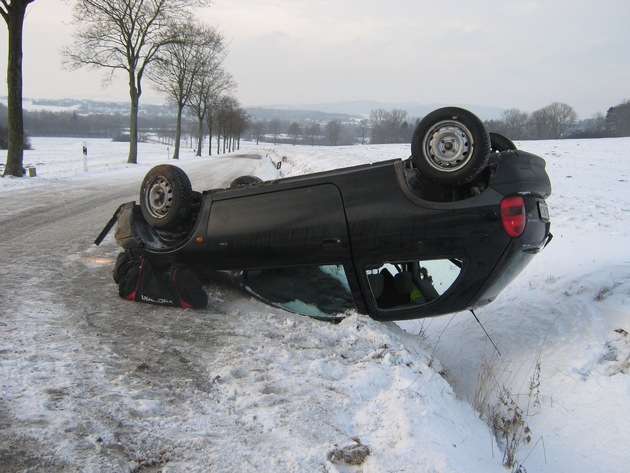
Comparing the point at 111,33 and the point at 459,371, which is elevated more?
the point at 111,33

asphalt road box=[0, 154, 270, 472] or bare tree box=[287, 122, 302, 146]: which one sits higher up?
bare tree box=[287, 122, 302, 146]

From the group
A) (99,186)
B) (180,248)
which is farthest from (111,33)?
(180,248)

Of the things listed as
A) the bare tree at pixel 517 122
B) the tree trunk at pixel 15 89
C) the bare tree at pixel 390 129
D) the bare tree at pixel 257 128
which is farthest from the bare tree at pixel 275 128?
the tree trunk at pixel 15 89

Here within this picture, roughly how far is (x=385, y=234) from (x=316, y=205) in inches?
21.8

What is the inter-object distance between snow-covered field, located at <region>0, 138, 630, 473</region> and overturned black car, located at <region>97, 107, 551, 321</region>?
0.33 meters

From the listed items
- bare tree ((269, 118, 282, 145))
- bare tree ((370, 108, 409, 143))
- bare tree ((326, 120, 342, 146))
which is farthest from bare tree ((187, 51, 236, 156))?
bare tree ((269, 118, 282, 145))

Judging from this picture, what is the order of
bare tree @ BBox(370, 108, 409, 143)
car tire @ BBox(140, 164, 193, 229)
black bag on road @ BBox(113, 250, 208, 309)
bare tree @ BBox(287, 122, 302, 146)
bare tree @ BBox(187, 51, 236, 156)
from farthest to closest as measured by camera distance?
bare tree @ BBox(287, 122, 302, 146)
bare tree @ BBox(370, 108, 409, 143)
bare tree @ BBox(187, 51, 236, 156)
car tire @ BBox(140, 164, 193, 229)
black bag on road @ BBox(113, 250, 208, 309)

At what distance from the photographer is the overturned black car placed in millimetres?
2758

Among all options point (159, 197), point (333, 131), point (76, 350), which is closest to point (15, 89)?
point (159, 197)

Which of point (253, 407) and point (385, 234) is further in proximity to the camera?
point (385, 234)

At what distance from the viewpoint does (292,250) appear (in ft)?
10.8

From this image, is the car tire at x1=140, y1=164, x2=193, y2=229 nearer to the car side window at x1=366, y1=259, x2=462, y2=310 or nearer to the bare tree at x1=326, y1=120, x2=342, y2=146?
the car side window at x1=366, y1=259, x2=462, y2=310

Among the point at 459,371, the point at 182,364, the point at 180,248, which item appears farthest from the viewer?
the point at 180,248

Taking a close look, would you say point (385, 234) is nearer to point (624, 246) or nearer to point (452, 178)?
point (452, 178)
